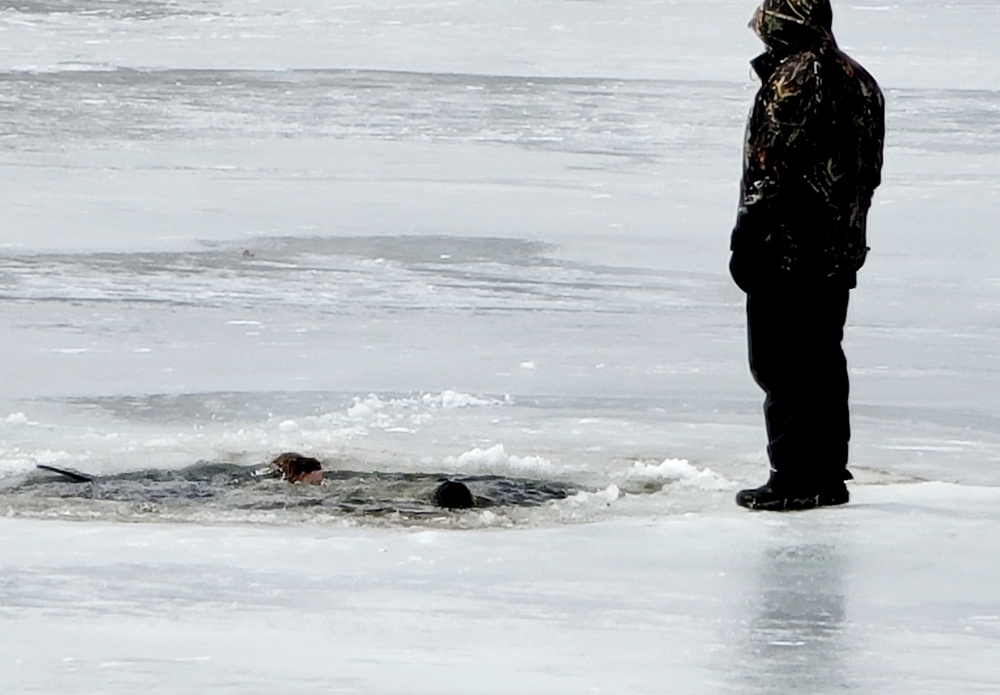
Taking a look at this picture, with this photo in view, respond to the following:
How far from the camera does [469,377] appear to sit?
757 centimetres

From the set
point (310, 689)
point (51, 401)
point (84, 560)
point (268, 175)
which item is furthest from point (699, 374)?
point (268, 175)

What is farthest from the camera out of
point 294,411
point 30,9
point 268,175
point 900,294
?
point 30,9

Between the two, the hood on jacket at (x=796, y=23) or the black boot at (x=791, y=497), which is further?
the black boot at (x=791, y=497)

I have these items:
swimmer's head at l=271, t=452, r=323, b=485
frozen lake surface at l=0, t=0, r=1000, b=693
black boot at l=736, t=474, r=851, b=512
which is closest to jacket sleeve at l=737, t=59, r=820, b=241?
black boot at l=736, t=474, r=851, b=512

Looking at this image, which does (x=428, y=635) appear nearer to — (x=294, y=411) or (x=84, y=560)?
(x=84, y=560)

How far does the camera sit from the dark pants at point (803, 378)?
5.69 metres

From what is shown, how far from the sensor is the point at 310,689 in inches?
160

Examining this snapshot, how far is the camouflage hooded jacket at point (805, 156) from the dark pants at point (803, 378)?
91 mm

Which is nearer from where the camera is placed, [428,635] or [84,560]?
[428,635]

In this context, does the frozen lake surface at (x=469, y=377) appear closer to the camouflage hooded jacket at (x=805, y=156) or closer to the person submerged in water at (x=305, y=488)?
the person submerged in water at (x=305, y=488)

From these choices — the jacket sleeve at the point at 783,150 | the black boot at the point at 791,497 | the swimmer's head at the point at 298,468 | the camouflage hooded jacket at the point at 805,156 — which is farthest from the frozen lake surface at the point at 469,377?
the jacket sleeve at the point at 783,150

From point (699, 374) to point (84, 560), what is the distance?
3.16 metres

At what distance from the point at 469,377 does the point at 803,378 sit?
6.65ft

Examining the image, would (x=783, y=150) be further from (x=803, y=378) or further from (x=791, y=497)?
(x=791, y=497)
